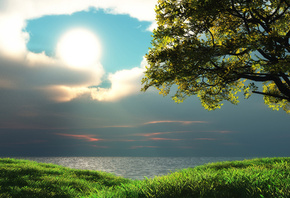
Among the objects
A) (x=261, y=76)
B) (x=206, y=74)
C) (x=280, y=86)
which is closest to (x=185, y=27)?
(x=206, y=74)

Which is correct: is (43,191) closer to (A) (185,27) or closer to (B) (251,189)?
(B) (251,189)

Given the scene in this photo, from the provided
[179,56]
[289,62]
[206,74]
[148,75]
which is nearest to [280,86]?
[289,62]

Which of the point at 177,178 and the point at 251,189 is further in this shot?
the point at 177,178

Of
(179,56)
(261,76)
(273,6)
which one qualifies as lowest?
(261,76)

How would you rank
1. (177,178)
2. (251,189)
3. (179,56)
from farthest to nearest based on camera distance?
(179,56) → (177,178) → (251,189)

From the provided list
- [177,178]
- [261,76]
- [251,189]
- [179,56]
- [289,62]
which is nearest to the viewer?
[251,189]

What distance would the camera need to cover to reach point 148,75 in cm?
1998

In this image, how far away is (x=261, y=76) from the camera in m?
19.6

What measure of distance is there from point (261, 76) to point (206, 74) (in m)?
4.19

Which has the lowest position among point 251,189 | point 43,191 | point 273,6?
point 43,191

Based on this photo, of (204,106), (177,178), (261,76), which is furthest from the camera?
(204,106)

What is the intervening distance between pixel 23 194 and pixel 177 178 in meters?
8.92

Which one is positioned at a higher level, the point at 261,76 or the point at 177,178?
the point at 261,76

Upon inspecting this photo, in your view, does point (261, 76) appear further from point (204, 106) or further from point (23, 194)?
point (23, 194)
